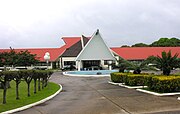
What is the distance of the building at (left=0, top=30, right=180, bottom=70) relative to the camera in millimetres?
50031

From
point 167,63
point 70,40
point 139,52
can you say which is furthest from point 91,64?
point 167,63

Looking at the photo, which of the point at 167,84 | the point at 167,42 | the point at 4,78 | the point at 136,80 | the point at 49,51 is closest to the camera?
the point at 4,78

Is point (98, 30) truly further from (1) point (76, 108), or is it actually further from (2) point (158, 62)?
(1) point (76, 108)

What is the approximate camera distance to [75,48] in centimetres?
5866

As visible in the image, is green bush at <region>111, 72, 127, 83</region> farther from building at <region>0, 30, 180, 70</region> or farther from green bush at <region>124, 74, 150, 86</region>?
building at <region>0, 30, 180, 70</region>

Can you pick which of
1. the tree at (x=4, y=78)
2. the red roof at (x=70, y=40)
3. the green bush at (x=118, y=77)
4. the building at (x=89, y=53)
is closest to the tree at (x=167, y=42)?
the building at (x=89, y=53)

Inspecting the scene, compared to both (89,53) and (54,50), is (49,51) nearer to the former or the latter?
(54,50)

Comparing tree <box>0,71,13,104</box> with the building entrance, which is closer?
tree <box>0,71,13,104</box>

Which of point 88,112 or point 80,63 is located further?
point 80,63

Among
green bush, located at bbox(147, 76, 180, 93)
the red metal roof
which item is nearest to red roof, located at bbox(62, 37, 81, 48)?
the red metal roof

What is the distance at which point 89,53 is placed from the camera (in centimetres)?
4994

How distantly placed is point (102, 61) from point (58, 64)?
36.3 ft

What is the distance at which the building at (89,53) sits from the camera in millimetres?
50031

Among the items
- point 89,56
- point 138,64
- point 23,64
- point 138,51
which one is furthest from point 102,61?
point 138,64
